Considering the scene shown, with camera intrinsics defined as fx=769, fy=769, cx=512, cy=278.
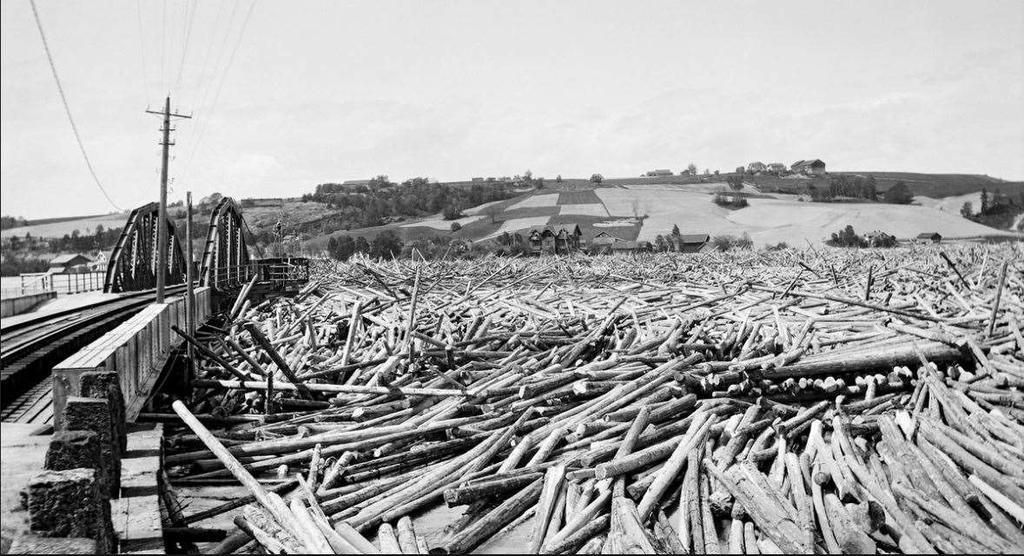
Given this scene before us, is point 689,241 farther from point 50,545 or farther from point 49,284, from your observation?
point 50,545

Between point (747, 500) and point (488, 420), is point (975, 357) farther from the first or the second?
point (488, 420)

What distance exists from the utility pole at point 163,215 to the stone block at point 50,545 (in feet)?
69.4

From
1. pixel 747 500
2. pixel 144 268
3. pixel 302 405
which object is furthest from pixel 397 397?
pixel 144 268

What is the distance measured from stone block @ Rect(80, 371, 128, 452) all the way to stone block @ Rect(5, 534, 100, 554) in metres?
2.08

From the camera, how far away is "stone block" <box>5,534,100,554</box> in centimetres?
460

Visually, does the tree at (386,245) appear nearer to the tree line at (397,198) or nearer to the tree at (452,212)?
the tree line at (397,198)

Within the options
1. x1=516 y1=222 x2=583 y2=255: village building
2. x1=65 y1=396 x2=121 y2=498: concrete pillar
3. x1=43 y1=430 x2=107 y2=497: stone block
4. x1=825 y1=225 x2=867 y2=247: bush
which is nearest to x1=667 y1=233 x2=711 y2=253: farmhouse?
x1=516 y1=222 x2=583 y2=255: village building

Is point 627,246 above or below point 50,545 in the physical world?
below

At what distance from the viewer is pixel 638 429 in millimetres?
8258

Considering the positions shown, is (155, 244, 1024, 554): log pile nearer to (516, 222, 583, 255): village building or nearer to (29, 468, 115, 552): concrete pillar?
(29, 468, 115, 552): concrete pillar

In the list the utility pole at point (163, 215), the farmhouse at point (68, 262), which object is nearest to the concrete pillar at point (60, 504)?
the utility pole at point (163, 215)

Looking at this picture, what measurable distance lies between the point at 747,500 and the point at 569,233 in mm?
63403

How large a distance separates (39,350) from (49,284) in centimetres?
2937

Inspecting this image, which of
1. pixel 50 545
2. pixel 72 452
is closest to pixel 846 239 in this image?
pixel 72 452
